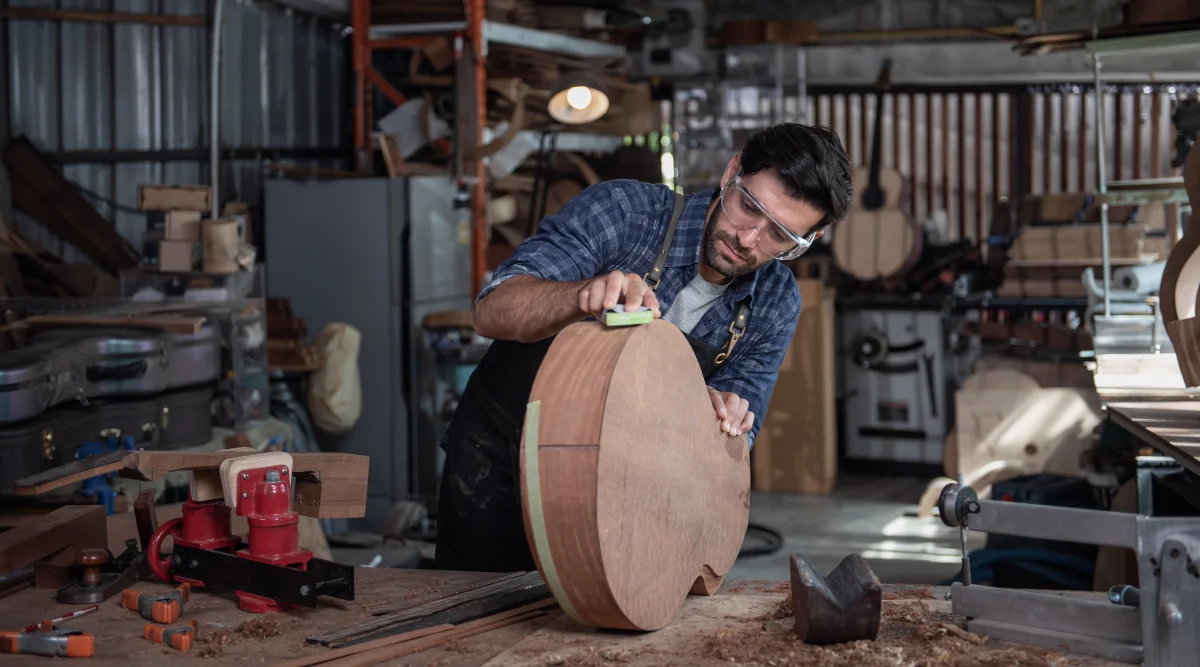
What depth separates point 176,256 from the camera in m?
4.61

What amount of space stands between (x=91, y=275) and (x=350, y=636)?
4.14 meters

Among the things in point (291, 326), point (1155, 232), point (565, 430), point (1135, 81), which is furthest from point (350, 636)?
point (1135, 81)

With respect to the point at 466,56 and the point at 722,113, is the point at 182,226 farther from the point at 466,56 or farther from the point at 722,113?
the point at 722,113

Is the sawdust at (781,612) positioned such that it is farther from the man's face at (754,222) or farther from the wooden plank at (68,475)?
the wooden plank at (68,475)

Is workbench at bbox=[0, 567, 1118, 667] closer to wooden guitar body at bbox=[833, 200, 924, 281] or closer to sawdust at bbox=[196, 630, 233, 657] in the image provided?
sawdust at bbox=[196, 630, 233, 657]

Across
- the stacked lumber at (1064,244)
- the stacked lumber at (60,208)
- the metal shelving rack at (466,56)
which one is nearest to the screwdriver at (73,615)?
the metal shelving rack at (466,56)

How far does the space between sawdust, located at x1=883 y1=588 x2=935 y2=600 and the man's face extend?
2.30 feet

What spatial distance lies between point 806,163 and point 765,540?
398cm

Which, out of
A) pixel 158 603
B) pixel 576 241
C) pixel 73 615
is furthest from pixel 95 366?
pixel 576 241

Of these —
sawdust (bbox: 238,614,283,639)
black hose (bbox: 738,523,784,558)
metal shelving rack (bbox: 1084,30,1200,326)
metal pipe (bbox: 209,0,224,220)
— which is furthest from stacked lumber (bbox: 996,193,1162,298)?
sawdust (bbox: 238,614,283,639)

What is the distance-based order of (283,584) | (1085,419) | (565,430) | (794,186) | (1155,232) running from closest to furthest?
(565,430) < (283,584) < (794,186) < (1085,419) < (1155,232)

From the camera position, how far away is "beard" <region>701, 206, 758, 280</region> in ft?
7.61

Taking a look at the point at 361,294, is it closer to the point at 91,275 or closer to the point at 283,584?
the point at 91,275

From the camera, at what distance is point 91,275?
5344 millimetres
